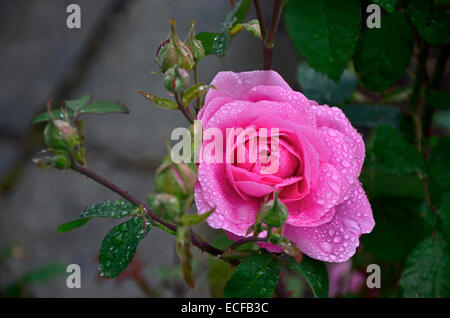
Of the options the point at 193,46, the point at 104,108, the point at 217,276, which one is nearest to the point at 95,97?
the point at 217,276

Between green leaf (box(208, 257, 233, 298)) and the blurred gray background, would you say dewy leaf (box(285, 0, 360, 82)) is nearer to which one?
green leaf (box(208, 257, 233, 298))

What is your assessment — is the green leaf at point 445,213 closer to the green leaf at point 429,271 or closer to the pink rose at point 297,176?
the green leaf at point 429,271

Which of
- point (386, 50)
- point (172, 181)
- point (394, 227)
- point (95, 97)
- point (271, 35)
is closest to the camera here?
point (172, 181)

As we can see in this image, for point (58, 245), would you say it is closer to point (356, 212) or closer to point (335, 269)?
point (335, 269)

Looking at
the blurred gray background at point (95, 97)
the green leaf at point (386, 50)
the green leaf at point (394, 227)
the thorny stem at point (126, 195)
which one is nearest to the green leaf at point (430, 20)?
the green leaf at point (386, 50)

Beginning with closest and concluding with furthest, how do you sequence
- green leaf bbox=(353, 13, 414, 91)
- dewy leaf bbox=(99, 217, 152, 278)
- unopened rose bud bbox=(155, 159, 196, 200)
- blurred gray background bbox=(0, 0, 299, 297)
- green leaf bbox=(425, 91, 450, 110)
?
unopened rose bud bbox=(155, 159, 196, 200) → dewy leaf bbox=(99, 217, 152, 278) → green leaf bbox=(353, 13, 414, 91) → green leaf bbox=(425, 91, 450, 110) → blurred gray background bbox=(0, 0, 299, 297)

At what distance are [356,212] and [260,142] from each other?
0.11 meters

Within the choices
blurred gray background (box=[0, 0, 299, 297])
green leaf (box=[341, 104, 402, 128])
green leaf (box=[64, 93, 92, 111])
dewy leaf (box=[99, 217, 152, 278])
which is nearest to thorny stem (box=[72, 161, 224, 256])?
dewy leaf (box=[99, 217, 152, 278])

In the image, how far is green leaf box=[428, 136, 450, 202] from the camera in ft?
1.85

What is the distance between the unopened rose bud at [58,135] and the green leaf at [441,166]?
16.7 inches

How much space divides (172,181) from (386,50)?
0.34m

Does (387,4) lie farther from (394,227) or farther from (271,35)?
(394,227)

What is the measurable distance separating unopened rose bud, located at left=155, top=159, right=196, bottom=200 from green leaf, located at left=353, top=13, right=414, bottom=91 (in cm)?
32

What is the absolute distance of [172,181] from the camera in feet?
1.12
